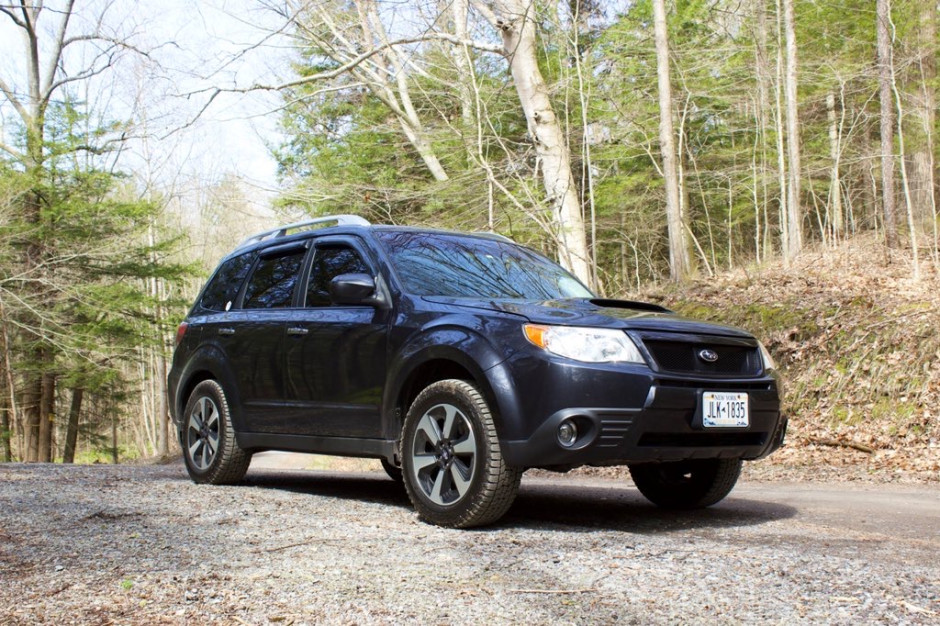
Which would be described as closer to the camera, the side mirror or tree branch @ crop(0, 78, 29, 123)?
the side mirror

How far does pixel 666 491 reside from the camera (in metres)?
6.11

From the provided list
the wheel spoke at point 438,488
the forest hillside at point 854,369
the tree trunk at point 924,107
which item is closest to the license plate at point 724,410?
the wheel spoke at point 438,488

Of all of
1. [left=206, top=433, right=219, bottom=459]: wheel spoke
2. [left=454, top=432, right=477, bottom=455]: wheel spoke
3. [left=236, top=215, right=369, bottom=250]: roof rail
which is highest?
[left=236, top=215, right=369, bottom=250]: roof rail

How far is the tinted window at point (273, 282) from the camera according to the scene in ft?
21.3

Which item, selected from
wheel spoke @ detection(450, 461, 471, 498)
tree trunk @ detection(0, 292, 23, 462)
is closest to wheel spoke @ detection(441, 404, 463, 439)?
wheel spoke @ detection(450, 461, 471, 498)

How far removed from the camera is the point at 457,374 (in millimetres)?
5062

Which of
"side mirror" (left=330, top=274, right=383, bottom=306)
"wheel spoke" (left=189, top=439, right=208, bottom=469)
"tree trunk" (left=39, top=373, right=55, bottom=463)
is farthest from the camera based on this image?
"tree trunk" (left=39, top=373, right=55, bottom=463)

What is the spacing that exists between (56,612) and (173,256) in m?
25.0

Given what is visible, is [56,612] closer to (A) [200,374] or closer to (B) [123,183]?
(A) [200,374]

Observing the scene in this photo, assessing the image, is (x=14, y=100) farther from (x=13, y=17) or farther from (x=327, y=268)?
(x=327, y=268)

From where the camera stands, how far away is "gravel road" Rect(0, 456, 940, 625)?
304cm

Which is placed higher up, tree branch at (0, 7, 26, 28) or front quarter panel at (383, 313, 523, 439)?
tree branch at (0, 7, 26, 28)

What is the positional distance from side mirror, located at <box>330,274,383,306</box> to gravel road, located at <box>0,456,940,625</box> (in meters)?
1.30

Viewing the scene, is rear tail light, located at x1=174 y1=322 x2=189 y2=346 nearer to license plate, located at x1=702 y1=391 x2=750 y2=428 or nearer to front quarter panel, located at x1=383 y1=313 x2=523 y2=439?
front quarter panel, located at x1=383 y1=313 x2=523 y2=439
